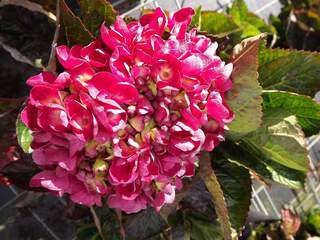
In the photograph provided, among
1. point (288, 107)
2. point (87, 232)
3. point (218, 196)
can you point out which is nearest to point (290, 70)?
point (288, 107)

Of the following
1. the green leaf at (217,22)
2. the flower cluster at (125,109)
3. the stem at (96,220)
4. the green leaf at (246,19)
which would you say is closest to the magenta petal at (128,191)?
the flower cluster at (125,109)

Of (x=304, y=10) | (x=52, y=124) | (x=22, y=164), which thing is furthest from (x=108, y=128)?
(x=304, y=10)

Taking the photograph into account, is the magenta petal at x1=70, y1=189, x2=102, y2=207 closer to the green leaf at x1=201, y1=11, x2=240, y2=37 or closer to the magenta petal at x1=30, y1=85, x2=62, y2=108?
the magenta petal at x1=30, y1=85, x2=62, y2=108

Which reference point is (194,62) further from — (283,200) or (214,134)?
(283,200)

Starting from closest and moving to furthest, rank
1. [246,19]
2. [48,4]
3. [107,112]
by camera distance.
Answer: [107,112]
[48,4]
[246,19]

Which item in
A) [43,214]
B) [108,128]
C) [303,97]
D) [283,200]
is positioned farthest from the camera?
[283,200]

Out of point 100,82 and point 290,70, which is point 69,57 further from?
point 290,70
